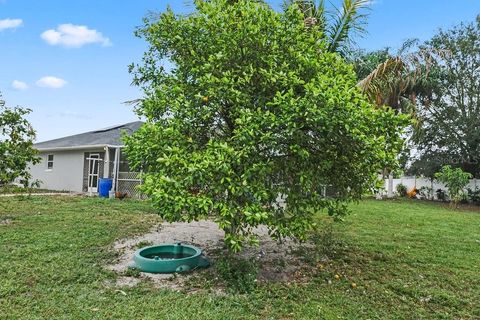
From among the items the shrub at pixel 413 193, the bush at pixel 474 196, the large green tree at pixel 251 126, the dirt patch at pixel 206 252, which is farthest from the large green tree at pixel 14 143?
the bush at pixel 474 196

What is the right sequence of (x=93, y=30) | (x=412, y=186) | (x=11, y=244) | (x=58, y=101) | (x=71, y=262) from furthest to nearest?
(x=412, y=186), (x=58, y=101), (x=93, y=30), (x=11, y=244), (x=71, y=262)

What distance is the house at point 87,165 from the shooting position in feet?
54.4

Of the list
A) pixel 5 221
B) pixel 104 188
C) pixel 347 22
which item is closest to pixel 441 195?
pixel 347 22

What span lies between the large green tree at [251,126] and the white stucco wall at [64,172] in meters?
14.5

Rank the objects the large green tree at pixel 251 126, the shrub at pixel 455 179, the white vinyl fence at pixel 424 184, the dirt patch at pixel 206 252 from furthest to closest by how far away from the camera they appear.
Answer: the white vinyl fence at pixel 424 184 < the shrub at pixel 455 179 < the dirt patch at pixel 206 252 < the large green tree at pixel 251 126

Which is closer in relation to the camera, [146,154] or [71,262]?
[146,154]

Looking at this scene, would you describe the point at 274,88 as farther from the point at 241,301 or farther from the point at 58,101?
the point at 58,101

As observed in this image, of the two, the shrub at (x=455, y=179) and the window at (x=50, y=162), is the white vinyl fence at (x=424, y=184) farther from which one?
the window at (x=50, y=162)

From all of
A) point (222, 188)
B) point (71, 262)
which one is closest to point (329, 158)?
point (222, 188)

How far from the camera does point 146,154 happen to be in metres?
4.65

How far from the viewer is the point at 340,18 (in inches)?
356

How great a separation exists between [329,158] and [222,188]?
57.5 inches

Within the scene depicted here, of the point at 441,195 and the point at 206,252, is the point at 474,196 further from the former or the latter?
the point at 206,252

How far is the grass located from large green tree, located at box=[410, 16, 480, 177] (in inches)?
565
